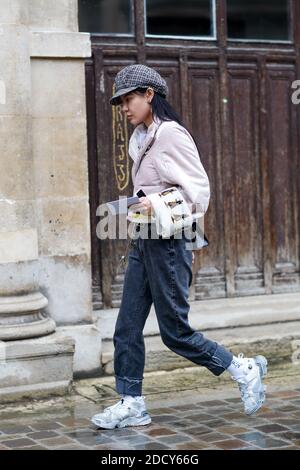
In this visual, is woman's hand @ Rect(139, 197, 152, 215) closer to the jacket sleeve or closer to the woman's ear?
the jacket sleeve

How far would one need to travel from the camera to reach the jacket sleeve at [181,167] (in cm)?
563

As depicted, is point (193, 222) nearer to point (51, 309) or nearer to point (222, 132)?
point (51, 309)

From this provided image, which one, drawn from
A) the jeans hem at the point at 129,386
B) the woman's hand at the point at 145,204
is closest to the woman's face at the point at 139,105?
the woman's hand at the point at 145,204

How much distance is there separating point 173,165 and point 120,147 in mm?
1834

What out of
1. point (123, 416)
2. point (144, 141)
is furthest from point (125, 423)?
point (144, 141)

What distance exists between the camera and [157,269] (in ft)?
18.8

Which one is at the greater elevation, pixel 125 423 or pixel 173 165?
pixel 173 165

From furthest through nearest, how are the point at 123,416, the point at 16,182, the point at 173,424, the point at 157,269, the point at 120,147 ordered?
the point at 120,147
the point at 16,182
the point at 173,424
the point at 123,416
the point at 157,269

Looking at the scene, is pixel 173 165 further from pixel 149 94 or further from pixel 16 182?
pixel 16 182

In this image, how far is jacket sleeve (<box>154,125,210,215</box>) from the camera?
5629 mm

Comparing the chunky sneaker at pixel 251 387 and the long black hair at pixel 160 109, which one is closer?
the long black hair at pixel 160 109

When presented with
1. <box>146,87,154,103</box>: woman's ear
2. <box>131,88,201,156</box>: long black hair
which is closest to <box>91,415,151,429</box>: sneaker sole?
<box>131,88,201,156</box>: long black hair

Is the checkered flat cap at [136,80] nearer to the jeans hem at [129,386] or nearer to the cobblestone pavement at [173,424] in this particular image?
the jeans hem at [129,386]

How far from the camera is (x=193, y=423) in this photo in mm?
6027
